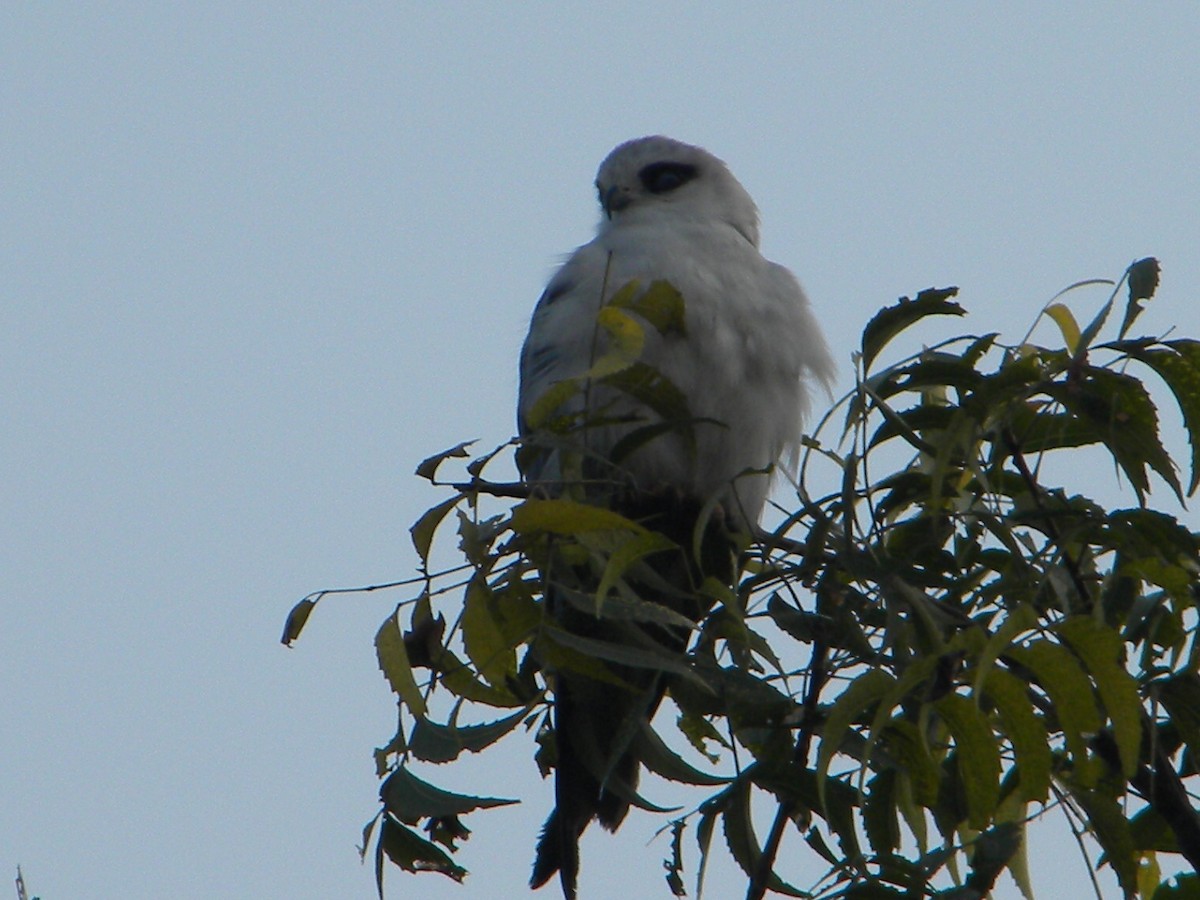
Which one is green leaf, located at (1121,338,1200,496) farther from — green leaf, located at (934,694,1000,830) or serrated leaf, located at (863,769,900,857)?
serrated leaf, located at (863,769,900,857)

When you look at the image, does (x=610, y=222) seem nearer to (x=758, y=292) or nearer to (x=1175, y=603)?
(x=758, y=292)

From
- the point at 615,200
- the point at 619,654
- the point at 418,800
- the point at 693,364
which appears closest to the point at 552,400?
the point at 619,654

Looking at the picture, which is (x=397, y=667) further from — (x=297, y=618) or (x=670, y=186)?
(x=670, y=186)

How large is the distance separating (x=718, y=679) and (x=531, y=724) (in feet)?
1.25

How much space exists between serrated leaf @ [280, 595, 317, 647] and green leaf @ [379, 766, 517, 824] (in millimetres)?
256

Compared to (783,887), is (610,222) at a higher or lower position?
higher

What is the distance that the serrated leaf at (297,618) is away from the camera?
228 cm

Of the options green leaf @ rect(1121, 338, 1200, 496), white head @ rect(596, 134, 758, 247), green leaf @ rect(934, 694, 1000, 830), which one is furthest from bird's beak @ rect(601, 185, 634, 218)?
green leaf @ rect(934, 694, 1000, 830)

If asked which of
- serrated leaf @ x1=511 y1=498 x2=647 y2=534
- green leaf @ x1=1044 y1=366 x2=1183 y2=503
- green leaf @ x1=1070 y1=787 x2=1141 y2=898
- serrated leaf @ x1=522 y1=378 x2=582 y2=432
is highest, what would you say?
serrated leaf @ x1=522 y1=378 x2=582 y2=432

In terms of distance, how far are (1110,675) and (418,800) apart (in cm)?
98

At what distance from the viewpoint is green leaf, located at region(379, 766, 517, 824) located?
2.22 meters

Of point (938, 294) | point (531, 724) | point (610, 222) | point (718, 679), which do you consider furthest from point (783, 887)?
point (610, 222)

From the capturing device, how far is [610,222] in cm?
533

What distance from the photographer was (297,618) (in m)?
2.29
